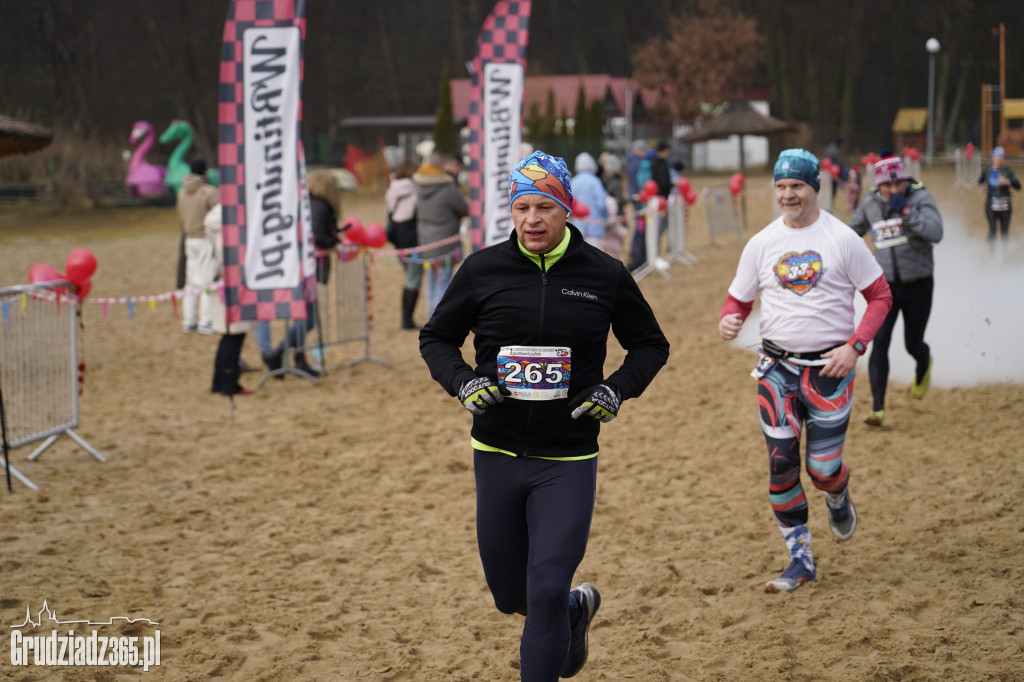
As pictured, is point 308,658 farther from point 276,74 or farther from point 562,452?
point 276,74

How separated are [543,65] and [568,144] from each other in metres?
28.3

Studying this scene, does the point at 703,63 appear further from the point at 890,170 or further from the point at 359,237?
the point at 890,170

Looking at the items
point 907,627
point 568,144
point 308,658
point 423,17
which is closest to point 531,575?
point 308,658

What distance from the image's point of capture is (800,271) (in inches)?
193

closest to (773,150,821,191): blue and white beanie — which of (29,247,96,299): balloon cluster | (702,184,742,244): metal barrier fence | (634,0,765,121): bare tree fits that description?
(29,247,96,299): balloon cluster

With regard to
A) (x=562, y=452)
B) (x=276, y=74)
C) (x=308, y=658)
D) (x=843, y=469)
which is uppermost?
(x=276, y=74)

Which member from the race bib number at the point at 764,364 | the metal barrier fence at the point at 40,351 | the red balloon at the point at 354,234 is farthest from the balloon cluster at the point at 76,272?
the race bib number at the point at 764,364

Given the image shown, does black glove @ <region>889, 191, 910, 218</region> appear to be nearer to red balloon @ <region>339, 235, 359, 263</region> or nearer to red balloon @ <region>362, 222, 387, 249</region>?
red balloon @ <region>339, 235, 359, 263</region>

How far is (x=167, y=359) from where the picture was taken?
11.9 metres

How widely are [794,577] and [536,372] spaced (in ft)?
7.28

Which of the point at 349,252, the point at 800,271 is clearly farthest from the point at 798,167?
the point at 349,252

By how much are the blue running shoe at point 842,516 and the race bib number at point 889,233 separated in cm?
265

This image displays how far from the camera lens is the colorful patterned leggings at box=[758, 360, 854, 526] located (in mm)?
4863

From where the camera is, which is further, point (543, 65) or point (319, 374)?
A: point (543, 65)
